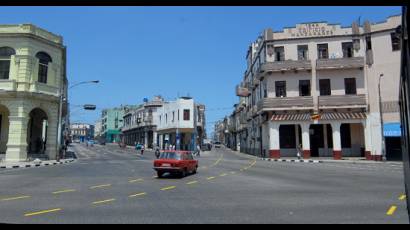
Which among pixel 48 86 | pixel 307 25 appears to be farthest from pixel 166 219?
pixel 307 25

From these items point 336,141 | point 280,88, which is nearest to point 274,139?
point 280,88

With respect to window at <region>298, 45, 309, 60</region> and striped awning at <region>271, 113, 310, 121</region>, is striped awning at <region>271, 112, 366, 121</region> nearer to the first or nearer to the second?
striped awning at <region>271, 113, 310, 121</region>

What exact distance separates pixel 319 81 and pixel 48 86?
2859cm

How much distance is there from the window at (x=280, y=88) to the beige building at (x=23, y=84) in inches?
941

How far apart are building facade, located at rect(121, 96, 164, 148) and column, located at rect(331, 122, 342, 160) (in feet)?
147

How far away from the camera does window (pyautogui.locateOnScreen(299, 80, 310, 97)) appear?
4056 cm

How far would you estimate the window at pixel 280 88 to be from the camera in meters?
41.2

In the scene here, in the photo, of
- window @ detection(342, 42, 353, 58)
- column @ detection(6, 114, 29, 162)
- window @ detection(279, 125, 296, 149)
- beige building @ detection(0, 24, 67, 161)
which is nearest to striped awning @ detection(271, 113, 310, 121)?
window @ detection(279, 125, 296, 149)

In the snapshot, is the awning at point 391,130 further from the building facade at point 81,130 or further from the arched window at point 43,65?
the building facade at point 81,130

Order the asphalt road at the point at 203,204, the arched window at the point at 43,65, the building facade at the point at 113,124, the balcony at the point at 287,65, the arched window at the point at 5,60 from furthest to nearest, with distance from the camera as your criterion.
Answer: the building facade at the point at 113,124 → the balcony at the point at 287,65 → the arched window at the point at 43,65 → the arched window at the point at 5,60 → the asphalt road at the point at 203,204

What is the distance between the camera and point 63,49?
3878cm

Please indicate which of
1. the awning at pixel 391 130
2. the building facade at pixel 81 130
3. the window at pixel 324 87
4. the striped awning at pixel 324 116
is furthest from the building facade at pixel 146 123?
the building facade at pixel 81 130
